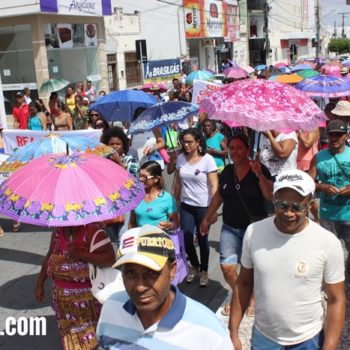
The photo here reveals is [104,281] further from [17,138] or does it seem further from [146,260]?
[17,138]

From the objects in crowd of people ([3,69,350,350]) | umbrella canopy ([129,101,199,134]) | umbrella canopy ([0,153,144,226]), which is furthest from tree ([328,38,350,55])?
umbrella canopy ([0,153,144,226])

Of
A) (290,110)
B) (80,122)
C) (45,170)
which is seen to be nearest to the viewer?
(45,170)

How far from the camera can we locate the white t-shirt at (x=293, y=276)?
2.78m

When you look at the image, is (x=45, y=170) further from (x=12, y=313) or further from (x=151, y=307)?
(x=12, y=313)

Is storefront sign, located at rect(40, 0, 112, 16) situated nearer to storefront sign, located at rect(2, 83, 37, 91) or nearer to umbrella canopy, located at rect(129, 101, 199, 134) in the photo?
storefront sign, located at rect(2, 83, 37, 91)

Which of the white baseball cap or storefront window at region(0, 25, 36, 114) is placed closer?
the white baseball cap

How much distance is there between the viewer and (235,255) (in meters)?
4.38

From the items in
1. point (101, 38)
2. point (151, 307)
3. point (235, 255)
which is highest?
point (101, 38)

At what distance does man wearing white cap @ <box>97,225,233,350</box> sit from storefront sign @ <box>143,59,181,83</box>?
91.9 ft

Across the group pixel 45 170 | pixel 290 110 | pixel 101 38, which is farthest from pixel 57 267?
pixel 101 38

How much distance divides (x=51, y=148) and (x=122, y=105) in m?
3.99

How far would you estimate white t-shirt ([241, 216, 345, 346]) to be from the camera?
9.11ft

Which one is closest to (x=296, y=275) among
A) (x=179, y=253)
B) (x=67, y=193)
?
(x=67, y=193)

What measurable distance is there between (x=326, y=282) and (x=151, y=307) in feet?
3.71
